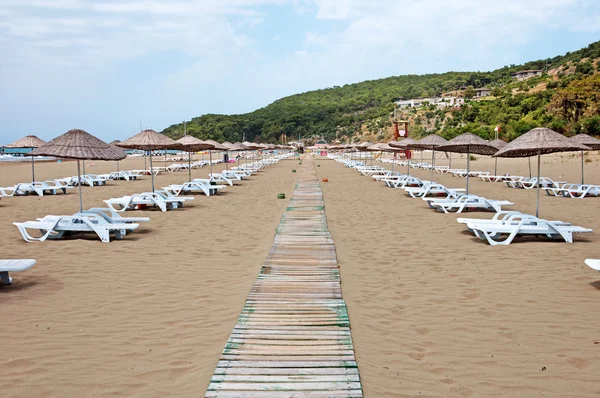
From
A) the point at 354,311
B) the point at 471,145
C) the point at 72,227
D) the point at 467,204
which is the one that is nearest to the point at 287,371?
the point at 354,311

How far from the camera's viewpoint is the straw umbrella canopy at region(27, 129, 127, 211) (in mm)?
7723

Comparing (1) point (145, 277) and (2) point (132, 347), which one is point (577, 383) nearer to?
(2) point (132, 347)

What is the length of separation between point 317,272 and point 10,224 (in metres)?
6.58

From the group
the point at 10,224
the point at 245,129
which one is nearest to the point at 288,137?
the point at 245,129

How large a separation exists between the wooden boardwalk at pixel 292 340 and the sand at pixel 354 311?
0.48ft

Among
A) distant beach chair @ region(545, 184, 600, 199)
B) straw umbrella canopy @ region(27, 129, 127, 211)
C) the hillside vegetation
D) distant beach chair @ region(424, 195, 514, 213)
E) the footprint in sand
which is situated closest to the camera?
the footprint in sand

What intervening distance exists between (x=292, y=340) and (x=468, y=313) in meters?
1.70

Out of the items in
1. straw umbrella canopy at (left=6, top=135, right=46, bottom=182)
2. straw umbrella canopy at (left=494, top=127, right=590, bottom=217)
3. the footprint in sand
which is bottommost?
the footprint in sand

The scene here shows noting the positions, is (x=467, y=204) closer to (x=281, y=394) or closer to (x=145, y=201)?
(x=145, y=201)

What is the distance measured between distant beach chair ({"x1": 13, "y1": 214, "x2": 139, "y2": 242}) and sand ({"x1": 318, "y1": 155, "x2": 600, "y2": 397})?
3344 mm

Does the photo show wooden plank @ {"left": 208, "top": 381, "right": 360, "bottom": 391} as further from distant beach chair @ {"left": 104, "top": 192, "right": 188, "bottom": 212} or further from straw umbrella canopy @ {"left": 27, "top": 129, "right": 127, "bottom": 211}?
distant beach chair @ {"left": 104, "top": 192, "right": 188, "bottom": 212}

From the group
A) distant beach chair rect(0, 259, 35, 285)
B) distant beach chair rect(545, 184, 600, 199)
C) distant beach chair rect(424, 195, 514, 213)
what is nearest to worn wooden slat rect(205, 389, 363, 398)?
distant beach chair rect(0, 259, 35, 285)

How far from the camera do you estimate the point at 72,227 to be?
751 cm

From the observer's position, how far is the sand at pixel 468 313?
3.10m
